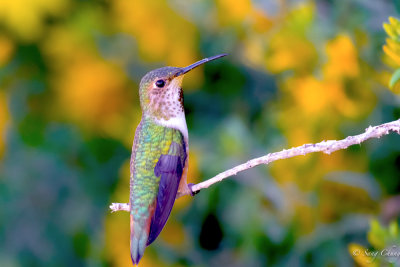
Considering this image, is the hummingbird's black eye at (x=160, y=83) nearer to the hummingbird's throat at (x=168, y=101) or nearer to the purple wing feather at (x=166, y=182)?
the hummingbird's throat at (x=168, y=101)

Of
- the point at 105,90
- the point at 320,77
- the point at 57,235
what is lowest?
the point at 57,235

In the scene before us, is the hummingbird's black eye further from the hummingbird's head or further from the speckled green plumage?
the speckled green plumage

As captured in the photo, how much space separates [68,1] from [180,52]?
713 millimetres

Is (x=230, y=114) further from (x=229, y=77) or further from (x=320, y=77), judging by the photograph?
(x=320, y=77)

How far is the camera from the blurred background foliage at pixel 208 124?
8.79ft

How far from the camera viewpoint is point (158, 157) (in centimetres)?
169

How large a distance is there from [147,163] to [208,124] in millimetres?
1725

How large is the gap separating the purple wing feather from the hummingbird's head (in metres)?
0.18

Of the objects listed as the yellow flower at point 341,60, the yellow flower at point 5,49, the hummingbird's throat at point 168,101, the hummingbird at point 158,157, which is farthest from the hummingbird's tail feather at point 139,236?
the yellow flower at point 5,49

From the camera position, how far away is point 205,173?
3.01 m

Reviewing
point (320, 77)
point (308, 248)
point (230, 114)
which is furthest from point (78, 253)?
point (320, 77)

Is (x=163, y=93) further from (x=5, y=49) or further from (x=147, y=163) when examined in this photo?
(x=5, y=49)

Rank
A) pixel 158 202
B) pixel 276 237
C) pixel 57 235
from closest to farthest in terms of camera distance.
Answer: pixel 158 202 < pixel 276 237 < pixel 57 235

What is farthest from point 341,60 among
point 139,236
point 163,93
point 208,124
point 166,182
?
point 139,236
